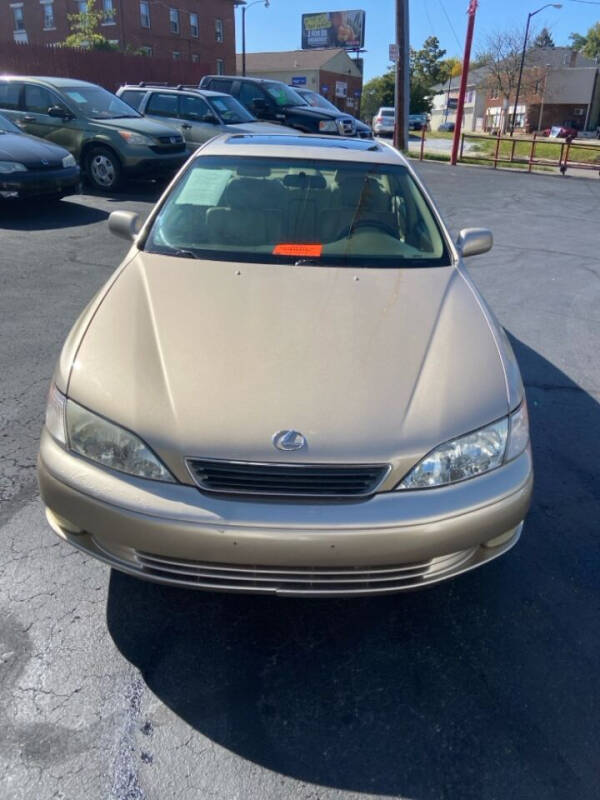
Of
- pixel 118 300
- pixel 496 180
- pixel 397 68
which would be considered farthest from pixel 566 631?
pixel 397 68

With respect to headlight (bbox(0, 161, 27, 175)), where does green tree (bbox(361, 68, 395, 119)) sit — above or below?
above

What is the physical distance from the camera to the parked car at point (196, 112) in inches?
504

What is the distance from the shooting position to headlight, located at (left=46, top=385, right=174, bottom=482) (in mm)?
2102

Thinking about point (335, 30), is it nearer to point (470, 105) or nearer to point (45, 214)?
point (470, 105)

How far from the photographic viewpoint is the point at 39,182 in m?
8.72

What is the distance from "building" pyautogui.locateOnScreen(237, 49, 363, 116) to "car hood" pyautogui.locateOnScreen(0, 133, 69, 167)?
164 ft

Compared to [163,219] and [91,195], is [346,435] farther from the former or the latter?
[91,195]

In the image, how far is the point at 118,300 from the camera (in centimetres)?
276

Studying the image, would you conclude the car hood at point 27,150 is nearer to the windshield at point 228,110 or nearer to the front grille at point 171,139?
the front grille at point 171,139

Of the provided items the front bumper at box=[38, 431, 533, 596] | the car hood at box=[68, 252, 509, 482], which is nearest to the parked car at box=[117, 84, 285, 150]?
the car hood at box=[68, 252, 509, 482]

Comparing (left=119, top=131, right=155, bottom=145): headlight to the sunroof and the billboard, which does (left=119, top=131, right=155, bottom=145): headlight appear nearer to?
the sunroof

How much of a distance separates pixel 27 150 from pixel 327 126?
380 inches

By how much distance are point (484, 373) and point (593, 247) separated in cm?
804

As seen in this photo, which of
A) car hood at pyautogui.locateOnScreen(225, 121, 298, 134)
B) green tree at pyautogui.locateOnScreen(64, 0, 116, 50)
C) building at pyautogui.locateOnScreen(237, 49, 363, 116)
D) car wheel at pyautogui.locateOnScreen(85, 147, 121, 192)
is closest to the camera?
car wheel at pyautogui.locateOnScreen(85, 147, 121, 192)
